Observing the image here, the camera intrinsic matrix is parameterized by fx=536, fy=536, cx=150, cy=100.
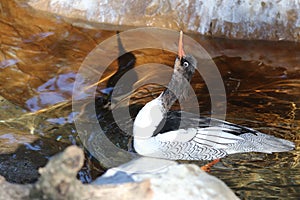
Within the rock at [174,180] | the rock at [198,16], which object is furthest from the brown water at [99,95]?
the rock at [174,180]

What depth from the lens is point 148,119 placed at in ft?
14.6

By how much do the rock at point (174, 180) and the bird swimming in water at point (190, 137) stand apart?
4.97ft

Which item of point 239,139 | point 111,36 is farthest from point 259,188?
point 111,36

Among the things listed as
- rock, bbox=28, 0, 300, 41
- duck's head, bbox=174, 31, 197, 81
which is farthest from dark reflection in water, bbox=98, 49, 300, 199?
rock, bbox=28, 0, 300, 41

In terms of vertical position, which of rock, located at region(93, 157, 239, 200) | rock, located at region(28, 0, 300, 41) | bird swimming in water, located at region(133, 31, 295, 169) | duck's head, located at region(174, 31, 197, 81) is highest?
rock, located at region(28, 0, 300, 41)

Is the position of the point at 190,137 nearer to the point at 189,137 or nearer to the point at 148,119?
the point at 189,137

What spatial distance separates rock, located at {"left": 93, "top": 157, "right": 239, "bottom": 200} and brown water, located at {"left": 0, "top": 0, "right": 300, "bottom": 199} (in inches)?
45.4

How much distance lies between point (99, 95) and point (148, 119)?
33.0 inches

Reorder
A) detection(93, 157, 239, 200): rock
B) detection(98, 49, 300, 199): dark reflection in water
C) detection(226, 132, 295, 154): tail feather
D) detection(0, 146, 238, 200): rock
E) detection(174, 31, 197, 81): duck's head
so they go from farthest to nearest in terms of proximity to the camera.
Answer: detection(174, 31, 197, 81): duck's head
detection(226, 132, 295, 154): tail feather
detection(98, 49, 300, 199): dark reflection in water
detection(93, 157, 239, 200): rock
detection(0, 146, 238, 200): rock

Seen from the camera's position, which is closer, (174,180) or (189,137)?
(174,180)

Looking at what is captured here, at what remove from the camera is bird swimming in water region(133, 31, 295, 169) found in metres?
4.35

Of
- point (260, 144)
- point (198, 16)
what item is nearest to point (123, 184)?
point (260, 144)

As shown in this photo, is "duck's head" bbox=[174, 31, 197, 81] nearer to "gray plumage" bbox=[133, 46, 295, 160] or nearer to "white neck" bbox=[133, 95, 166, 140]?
"gray plumage" bbox=[133, 46, 295, 160]

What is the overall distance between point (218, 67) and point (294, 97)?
0.92 metres
